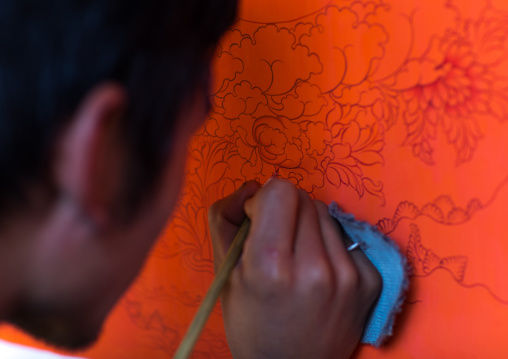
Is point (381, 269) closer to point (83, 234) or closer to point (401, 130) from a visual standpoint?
point (401, 130)

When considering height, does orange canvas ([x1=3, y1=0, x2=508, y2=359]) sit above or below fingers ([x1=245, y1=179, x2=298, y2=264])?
above

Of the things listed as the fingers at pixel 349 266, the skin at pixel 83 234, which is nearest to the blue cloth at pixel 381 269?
the fingers at pixel 349 266

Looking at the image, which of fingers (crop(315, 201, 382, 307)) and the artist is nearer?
the artist

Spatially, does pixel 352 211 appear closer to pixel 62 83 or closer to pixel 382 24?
pixel 382 24

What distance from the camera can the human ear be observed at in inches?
10.1

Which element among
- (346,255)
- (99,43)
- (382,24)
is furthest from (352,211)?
(99,43)

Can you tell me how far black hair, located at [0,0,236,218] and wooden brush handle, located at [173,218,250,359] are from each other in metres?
0.15

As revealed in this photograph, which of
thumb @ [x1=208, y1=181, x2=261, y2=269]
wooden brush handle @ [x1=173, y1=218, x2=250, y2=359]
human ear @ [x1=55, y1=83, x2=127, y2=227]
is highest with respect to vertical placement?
human ear @ [x1=55, y1=83, x2=127, y2=227]

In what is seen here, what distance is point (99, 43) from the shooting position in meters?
0.26

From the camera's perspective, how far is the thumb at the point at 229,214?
456 mm

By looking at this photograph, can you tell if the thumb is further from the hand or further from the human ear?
the human ear

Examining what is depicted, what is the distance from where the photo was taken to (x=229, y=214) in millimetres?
459

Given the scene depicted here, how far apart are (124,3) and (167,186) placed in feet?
0.38

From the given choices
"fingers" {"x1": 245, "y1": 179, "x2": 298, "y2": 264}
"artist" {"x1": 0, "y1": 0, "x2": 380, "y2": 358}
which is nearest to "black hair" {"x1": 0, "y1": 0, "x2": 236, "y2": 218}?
"artist" {"x1": 0, "y1": 0, "x2": 380, "y2": 358}
